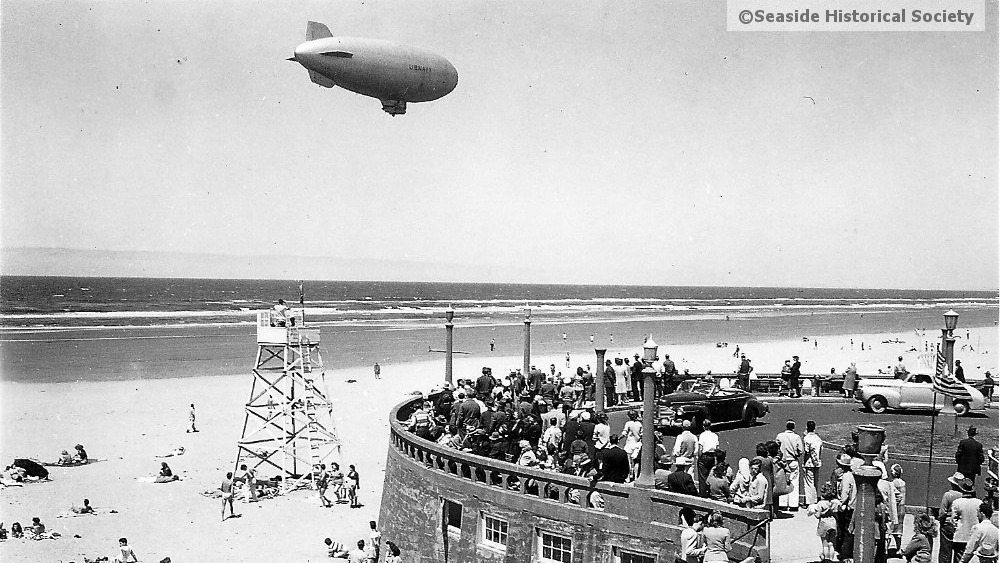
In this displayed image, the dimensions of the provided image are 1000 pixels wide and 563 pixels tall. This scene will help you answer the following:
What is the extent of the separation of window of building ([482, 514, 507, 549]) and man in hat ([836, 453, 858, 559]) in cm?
549

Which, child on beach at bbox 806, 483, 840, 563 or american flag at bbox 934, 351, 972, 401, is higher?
american flag at bbox 934, 351, 972, 401

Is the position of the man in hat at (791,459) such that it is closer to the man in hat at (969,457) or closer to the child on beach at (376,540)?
the man in hat at (969,457)

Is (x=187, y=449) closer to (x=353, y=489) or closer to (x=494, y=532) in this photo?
(x=353, y=489)

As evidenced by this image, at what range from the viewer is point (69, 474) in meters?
30.2

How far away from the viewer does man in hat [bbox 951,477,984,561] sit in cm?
1016

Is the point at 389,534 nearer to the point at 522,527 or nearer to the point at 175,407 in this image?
the point at 522,527

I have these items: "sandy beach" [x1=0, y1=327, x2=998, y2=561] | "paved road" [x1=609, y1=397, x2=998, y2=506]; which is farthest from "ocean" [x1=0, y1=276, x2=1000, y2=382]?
"paved road" [x1=609, y1=397, x2=998, y2=506]

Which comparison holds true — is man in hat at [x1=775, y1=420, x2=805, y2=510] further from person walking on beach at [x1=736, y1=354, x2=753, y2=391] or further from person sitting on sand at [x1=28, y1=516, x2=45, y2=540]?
person sitting on sand at [x1=28, y1=516, x2=45, y2=540]

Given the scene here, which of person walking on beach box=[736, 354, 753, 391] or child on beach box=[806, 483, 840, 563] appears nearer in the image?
child on beach box=[806, 483, 840, 563]

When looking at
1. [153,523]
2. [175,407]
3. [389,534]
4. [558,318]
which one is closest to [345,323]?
[558,318]

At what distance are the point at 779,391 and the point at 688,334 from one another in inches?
2469

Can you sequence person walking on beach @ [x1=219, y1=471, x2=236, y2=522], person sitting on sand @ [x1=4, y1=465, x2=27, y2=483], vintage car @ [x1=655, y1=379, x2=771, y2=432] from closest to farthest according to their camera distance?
vintage car @ [x1=655, y1=379, x2=771, y2=432], person walking on beach @ [x1=219, y1=471, x2=236, y2=522], person sitting on sand @ [x1=4, y1=465, x2=27, y2=483]

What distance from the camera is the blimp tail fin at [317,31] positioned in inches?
1251

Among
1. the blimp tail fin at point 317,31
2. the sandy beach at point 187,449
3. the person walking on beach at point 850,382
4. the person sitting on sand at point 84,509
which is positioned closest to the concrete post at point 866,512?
the sandy beach at point 187,449
